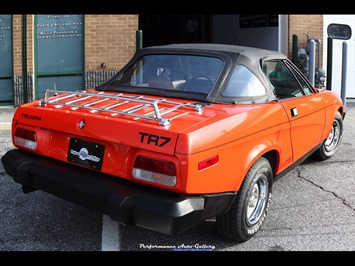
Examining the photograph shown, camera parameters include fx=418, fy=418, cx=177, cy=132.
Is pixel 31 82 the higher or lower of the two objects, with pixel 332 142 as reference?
higher

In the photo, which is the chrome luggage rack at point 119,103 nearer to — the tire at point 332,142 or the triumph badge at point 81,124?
the triumph badge at point 81,124

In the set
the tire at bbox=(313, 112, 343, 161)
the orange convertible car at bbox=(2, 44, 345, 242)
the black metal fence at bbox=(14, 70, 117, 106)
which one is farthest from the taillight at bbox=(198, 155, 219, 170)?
the black metal fence at bbox=(14, 70, 117, 106)

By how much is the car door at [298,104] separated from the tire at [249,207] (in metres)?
0.69

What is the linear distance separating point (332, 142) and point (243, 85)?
2.70m

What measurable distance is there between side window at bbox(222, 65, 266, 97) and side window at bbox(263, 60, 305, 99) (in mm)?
248

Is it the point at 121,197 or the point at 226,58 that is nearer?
the point at 121,197

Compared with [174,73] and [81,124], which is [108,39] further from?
[81,124]

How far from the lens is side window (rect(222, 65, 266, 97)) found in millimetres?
3746

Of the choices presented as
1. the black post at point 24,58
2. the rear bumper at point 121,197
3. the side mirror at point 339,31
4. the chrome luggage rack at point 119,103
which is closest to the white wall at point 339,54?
the side mirror at point 339,31

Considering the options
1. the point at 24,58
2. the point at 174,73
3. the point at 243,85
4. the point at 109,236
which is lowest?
the point at 109,236

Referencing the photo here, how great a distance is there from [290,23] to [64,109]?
8.90 metres

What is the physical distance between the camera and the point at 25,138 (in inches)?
142

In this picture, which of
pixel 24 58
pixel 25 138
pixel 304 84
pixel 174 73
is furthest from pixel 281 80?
pixel 24 58

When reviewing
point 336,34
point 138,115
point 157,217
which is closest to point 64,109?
point 138,115
